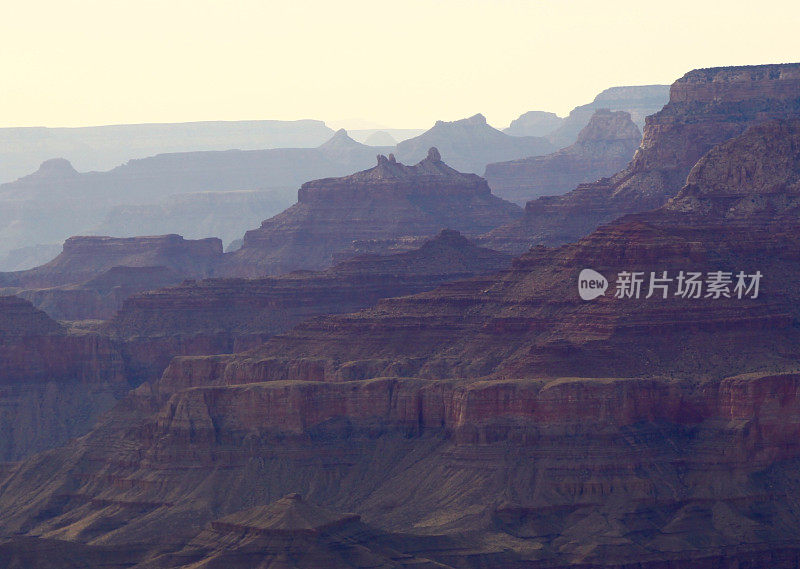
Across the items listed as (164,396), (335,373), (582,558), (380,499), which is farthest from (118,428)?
(582,558)

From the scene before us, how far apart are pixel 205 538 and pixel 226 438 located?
19.6 meters

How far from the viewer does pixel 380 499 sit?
485ft

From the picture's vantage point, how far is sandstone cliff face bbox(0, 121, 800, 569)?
140625mm

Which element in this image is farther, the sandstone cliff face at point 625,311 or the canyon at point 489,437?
the sandstone cliff face at point 625,311

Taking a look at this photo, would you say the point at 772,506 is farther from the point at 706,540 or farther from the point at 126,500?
the point at 126,500
